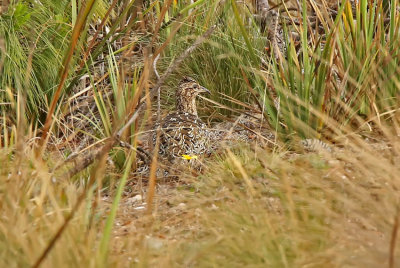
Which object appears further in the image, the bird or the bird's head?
the bird's head

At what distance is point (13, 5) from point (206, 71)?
5.43ft

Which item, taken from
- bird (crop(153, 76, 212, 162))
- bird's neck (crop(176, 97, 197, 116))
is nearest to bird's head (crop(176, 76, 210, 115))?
bird's neck (crop(176, 97, 197, 116))

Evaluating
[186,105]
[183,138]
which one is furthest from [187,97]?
[183,138]

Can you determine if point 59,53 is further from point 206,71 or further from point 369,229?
point 369,229

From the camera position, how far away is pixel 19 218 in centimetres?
260

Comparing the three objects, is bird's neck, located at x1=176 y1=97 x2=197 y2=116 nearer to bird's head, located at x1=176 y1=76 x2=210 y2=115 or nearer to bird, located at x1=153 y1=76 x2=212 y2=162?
bird's head, located at x1=176 y1=76 x2=210 y2=115

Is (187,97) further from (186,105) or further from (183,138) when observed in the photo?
(183,138)

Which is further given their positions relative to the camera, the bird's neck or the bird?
the bird's neck

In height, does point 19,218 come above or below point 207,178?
above

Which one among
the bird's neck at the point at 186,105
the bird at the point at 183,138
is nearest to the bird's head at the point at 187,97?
the bird's neck at the point at 186,105

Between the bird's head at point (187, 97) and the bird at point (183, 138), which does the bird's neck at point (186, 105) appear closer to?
the bird's head at point (187, 97)

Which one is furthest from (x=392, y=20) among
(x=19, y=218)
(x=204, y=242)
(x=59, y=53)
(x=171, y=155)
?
(x=19, y=218)

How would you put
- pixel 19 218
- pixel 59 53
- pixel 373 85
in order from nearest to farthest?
pixel 19 218
pixel 373 85
pixel 59 53

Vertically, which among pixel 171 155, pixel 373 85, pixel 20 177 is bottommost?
pixel 171 155
